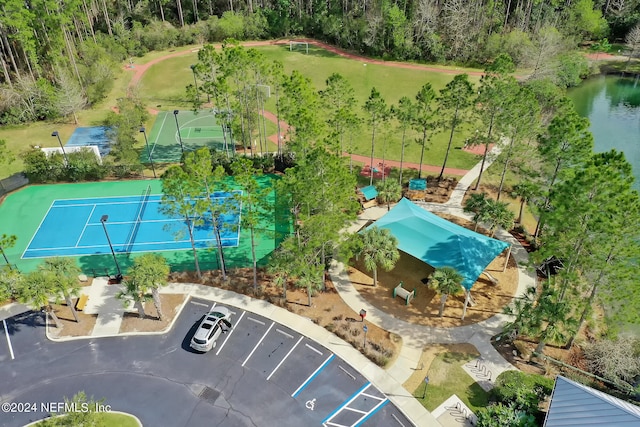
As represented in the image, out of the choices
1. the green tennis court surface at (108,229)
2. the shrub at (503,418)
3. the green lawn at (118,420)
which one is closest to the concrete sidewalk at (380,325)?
the shrub at (503,418)

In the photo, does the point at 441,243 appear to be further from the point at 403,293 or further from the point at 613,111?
the point at 613,111

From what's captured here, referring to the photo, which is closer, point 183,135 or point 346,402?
point 346,402

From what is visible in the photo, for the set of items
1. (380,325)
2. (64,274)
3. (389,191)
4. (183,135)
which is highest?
(64,274)

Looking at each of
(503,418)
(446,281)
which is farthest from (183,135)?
(503,418)

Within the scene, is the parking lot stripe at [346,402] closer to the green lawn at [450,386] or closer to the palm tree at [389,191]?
the green lawn at [450,386]

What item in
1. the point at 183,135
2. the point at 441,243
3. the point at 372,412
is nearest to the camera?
the point at 372,412

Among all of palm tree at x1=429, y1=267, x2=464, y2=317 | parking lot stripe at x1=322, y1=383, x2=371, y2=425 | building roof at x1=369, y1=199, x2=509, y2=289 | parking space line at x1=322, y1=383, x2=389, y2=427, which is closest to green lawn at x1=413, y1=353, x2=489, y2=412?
parking space line at x1=322, y1=383, x2=389, y2=427
